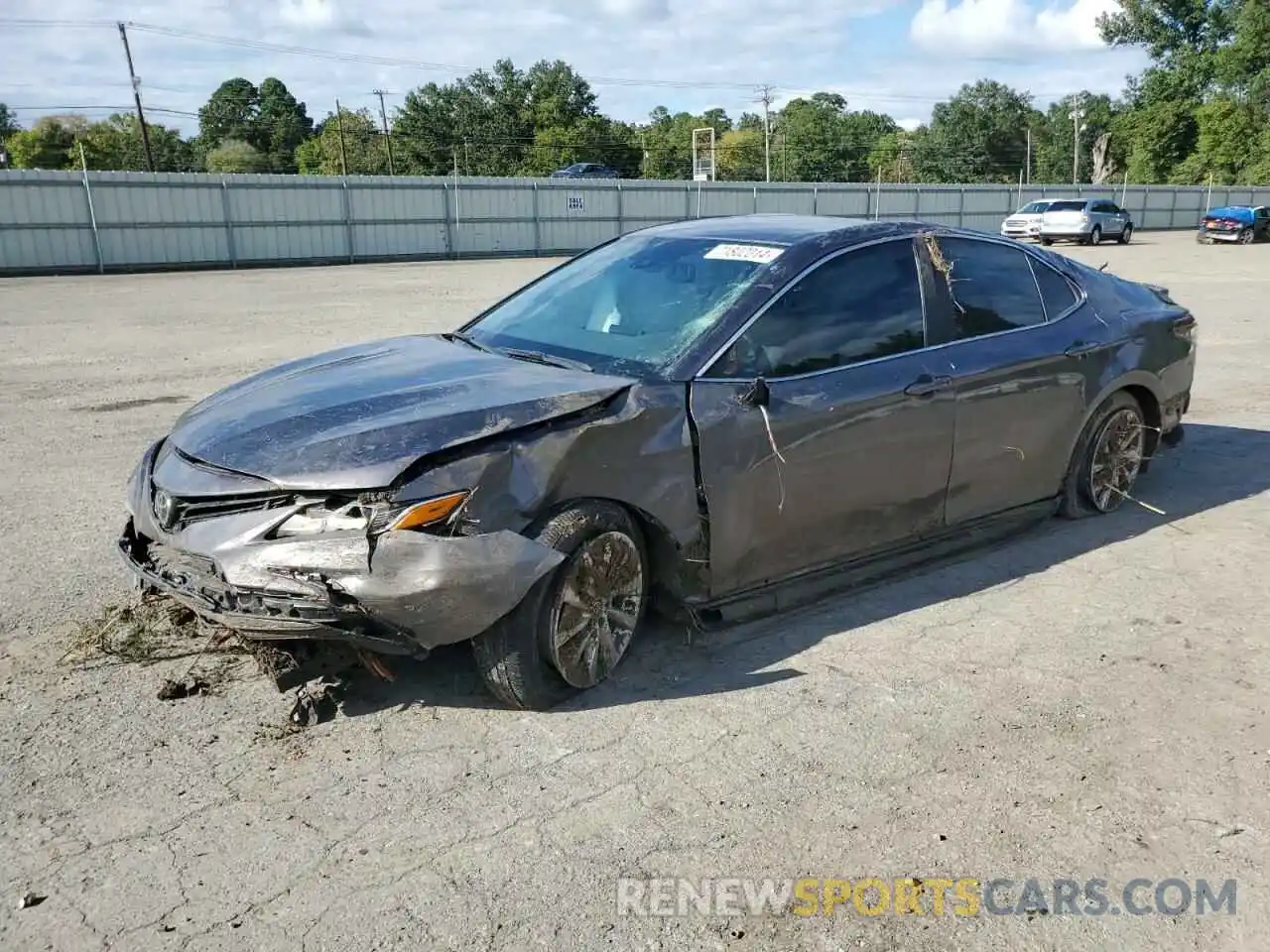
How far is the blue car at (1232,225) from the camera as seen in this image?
38812mm

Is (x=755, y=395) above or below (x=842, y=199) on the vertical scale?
below

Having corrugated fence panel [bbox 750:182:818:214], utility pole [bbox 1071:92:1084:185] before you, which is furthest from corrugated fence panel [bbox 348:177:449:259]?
utility pole [bbox 1071:92:1084:185]

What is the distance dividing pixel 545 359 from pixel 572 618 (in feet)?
3.88

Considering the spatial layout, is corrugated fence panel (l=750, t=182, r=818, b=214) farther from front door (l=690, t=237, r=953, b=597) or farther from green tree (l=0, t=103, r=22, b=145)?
green tree (l=0, t=103, r=22, b=145)

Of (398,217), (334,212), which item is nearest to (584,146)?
(398,217)

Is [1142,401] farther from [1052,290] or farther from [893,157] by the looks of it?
[893,157]

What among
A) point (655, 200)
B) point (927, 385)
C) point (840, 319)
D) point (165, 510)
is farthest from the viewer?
point (655, 200)

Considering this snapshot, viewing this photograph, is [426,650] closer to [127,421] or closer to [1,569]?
[1,569]

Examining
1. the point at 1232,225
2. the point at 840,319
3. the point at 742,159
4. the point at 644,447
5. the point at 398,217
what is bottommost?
the point at 1232,225

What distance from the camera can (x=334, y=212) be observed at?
1225 inches

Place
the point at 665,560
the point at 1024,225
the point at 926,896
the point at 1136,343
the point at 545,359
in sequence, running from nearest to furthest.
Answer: the point at 926,896 < the point at 665,560 < the point at 545,359 < the point at 1136,343 < the point at 1024,225

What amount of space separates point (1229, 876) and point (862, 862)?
100 cm

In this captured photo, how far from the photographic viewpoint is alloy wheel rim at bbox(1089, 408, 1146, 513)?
573cm

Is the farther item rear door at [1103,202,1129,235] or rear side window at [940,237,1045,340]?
rear door at [1103,202,1129,235]
